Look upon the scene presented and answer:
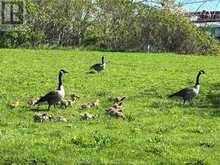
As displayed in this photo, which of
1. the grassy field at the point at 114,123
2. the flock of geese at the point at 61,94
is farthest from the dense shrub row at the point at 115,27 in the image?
the flock of geese at the point at 61,94

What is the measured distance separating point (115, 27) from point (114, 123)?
39.7m

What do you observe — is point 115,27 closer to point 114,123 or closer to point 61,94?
point 61,94

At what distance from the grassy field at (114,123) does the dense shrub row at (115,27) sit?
2341 cm

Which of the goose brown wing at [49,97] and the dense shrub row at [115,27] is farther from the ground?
the dense shrub row at [115,27]

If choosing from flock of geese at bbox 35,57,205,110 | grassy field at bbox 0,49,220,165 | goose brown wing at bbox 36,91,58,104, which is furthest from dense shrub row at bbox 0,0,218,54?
goose brown wing at bbox 36,91,58,104

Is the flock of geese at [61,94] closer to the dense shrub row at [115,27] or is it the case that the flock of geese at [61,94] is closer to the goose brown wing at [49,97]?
the goose brown wing at [49,97]

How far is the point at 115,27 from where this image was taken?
5684 centimetres

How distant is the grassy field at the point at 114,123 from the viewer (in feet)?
45.3

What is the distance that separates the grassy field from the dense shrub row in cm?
2341

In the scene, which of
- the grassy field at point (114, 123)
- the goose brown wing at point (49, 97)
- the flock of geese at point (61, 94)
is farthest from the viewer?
the flock of geese at point (61, 94)

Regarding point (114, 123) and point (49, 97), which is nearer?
point (114, 123)

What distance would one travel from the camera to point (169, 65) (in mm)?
36125

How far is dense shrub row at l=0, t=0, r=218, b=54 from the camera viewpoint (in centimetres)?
5547

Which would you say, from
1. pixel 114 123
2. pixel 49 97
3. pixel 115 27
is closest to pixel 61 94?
pixel 49 97
